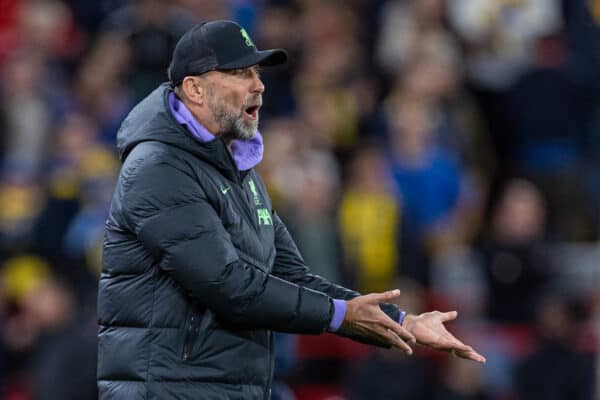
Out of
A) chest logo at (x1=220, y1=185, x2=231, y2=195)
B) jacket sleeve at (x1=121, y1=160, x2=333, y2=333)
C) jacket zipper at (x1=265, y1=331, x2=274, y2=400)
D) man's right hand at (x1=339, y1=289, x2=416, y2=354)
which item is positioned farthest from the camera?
jacket zipper at (x1=265, y1=331, x2=274, y2=400)

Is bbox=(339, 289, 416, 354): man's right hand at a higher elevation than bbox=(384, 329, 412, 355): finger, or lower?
higher

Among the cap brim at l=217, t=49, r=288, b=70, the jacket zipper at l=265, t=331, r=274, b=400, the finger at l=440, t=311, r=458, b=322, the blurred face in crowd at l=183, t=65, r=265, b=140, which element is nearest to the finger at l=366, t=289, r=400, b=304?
the finger at l=440, t=311, r=458, b=322

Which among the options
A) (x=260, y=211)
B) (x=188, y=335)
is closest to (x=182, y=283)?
(x=188, y=335)

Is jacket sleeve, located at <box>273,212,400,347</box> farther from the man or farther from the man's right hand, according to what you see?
the man's right hand

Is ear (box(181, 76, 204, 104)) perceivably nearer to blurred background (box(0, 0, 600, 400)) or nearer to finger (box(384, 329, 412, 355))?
finger (box(384, 329, 412, 355))

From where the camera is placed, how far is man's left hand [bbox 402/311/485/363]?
479 centimetres

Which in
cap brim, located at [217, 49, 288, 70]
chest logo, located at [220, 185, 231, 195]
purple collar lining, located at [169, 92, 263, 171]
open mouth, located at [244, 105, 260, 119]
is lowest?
chest logo, located at [220, 185, 231, 195]

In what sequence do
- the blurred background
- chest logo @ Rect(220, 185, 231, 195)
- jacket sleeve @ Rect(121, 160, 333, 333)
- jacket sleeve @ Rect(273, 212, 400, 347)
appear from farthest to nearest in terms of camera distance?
the blurred background → jacket sleeve @ Rect(273, 212, 400, 347) → chest logo @ Rect(220, 185, 231, 195) → jacket sleeve @ Rect(121, 160, 333, 333)

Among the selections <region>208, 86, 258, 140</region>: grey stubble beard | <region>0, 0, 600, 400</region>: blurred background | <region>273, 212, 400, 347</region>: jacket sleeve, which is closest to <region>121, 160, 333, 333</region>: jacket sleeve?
<region>208, 86, 258, 140</region>: grey stubble beard

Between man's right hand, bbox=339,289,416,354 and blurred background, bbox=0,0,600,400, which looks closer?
man's right hand, bbox=339,289,416,354

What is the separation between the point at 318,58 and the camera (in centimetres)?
1130

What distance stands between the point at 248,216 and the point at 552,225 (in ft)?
18.5

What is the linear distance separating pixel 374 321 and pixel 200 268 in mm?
580

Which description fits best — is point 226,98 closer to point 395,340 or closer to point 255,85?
point 255,85
